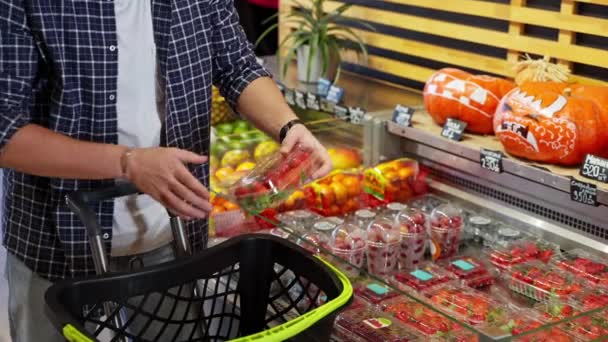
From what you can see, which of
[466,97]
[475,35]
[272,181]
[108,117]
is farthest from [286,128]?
[475,35]

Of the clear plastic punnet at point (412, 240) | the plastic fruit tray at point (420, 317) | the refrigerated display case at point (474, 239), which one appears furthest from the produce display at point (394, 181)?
the plastic fruit tray at point (420, 317)

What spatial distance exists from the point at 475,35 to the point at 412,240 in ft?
3.65

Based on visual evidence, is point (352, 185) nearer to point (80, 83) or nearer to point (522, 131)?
point (522, 131)

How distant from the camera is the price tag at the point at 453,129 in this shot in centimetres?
329

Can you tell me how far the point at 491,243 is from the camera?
3.06 meters

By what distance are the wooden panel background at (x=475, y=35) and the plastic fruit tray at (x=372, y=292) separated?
3.71 feet

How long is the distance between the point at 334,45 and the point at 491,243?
5.57 ft

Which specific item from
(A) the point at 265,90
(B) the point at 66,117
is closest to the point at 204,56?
(A) the point at 265,90

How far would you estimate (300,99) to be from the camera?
4133mm

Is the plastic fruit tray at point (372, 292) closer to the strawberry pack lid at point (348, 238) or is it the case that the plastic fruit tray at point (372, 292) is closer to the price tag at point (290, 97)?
the strawberry pack lid at point (348, 238)

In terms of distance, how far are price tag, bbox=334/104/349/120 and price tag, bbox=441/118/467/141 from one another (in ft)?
1.84

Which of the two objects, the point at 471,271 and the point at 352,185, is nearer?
the point at 471,271

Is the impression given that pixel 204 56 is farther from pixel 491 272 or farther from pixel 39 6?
pixel 491 272

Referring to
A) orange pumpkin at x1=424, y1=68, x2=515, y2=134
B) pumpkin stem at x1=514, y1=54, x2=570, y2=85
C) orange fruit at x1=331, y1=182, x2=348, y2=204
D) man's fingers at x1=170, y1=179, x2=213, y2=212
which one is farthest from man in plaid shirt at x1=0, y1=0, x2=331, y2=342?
pumpkin stem at x1=514, y1=54, x2=570, y2=85
